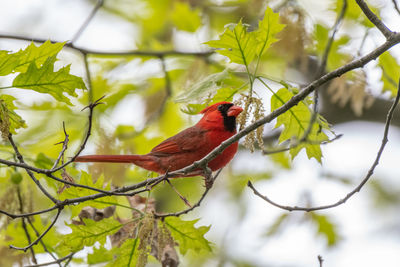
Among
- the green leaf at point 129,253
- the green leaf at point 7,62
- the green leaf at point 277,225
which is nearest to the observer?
the green leaf at point 7,62

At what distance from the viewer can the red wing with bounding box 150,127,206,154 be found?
3211 mm

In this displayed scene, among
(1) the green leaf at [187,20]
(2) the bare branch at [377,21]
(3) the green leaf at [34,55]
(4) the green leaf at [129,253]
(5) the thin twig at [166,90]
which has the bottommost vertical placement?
(4) the green leaf at [129,253]

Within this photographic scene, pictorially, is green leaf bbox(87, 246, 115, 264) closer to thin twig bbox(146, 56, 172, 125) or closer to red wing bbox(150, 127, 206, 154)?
red wing bbox(150, 127, 206, 154)

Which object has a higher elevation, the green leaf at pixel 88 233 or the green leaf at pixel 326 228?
the green leaf at pixel 326 228

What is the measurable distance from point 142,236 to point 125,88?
2.77m

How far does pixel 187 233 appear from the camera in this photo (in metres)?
2.95

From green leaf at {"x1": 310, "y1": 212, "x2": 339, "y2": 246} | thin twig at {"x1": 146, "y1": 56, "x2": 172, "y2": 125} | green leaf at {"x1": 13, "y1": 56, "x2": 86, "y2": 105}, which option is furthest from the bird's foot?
green leaf at {"x1": 310, "y1": 212, "x2": 339, "y2": 246}

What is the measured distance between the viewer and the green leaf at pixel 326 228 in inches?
194

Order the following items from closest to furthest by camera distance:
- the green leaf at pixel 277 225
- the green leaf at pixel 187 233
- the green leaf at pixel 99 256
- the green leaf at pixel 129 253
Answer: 1. the green leaf at pixel 129 253
2. the green leaf at pixel 187 233
3. the green leaf at pixel 99 256
4. the green leaf at pixel 277 225

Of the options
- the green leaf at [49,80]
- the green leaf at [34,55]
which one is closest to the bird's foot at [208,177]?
the green leaf at [49,80]

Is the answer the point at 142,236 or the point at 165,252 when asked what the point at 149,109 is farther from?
the point at 142,236

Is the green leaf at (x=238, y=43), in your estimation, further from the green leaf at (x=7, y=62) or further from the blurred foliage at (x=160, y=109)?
the green leaf at (x=7, y=62)

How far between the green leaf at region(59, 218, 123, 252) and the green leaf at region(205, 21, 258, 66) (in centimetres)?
111

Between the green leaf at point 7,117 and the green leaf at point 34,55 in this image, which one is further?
the green leaf at point 34,55
